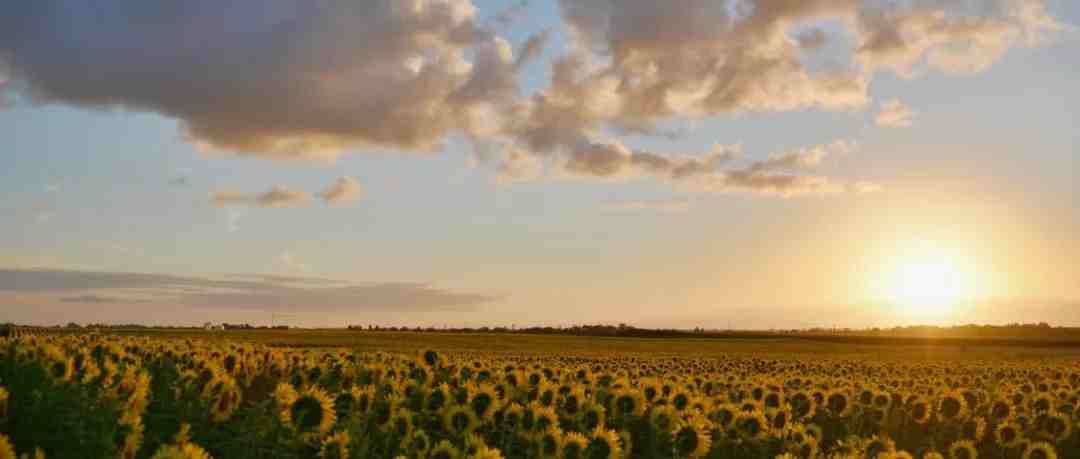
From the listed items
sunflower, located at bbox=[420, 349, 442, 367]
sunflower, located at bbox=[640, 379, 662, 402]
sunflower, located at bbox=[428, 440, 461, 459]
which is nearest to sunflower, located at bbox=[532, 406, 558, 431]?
sunflower, located at bbox=[428, 440, 461, 459]

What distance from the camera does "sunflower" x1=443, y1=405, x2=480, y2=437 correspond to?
31.7ft

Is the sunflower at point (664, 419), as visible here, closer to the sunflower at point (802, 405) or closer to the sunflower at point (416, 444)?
the sunflower at point (416, 444)

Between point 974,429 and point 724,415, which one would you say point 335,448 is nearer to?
point 724,415

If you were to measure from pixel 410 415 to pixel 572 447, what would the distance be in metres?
1.75

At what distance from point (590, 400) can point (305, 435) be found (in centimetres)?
432

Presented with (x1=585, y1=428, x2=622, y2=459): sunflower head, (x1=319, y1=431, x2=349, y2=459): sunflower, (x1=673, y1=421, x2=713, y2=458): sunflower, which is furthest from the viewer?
(x1=673, y1=421, x2=713, y2=458): sunflower

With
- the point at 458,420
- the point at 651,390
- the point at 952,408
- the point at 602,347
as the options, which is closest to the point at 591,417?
the point at 458,420

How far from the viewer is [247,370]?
12.8 m

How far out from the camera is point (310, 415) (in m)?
8.28

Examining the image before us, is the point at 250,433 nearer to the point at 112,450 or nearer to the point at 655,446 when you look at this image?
the point at 112,450

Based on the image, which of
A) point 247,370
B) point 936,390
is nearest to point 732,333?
point 936,390

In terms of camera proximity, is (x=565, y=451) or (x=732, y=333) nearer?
(x=565, y=451)

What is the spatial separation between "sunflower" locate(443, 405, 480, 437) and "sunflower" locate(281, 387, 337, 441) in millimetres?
1510

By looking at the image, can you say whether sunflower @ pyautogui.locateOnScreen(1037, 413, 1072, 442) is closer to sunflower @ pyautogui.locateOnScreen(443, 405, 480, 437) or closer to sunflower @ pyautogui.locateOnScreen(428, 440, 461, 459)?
sunflower @ pyautogui.locateOnScreen(443, 405, 480, 437)
